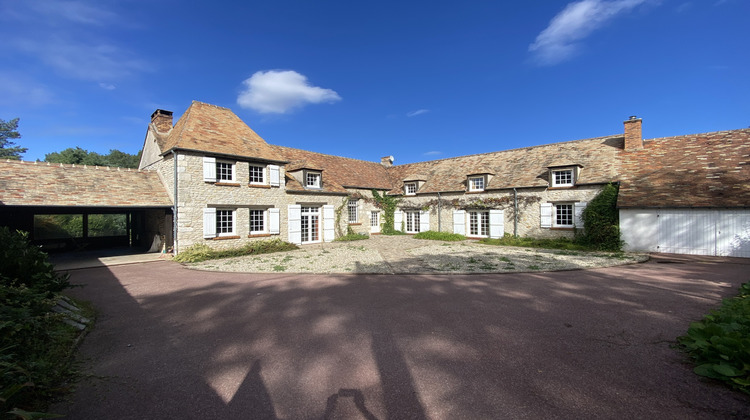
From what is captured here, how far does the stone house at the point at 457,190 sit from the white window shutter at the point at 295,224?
54 mm

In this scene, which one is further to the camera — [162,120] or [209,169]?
[162,120]

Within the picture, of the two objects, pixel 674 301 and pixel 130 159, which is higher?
pixel 130 159

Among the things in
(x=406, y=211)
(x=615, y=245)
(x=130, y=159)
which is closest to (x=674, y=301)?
(x=615, y=245)

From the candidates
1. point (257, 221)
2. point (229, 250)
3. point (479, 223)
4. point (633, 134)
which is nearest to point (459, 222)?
point (479, 223)

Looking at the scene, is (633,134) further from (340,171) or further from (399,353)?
(399,353)

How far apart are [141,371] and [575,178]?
1818cm

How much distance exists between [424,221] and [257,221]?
11.2 metres

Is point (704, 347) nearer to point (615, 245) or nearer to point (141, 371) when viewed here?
point (141, 371)

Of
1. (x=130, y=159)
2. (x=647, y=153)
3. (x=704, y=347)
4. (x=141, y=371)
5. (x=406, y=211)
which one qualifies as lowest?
(x=141, y=371)

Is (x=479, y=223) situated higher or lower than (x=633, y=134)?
lower

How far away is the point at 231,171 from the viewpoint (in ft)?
47.5

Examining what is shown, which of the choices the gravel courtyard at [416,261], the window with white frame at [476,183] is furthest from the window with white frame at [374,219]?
the gravel courtyard at [416,261]

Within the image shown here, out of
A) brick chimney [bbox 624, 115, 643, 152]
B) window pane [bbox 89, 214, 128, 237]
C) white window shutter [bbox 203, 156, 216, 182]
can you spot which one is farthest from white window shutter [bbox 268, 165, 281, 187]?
window pane [bbox 89, 214, 128, 237]

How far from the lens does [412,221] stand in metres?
22.7
